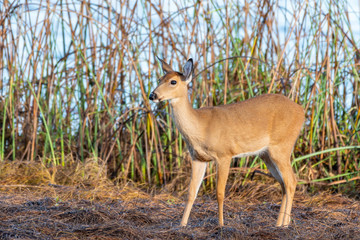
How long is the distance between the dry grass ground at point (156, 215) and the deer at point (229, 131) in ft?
0.84

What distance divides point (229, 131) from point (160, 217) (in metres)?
0.86

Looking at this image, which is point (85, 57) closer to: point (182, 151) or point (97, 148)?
point (97, 148)

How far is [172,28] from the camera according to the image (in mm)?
6324

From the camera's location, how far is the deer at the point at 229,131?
416cm

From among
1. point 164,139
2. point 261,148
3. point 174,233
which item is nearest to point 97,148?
point 164,139

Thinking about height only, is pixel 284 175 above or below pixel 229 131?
below

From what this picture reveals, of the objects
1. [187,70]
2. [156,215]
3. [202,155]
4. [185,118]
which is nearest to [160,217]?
[156,215]

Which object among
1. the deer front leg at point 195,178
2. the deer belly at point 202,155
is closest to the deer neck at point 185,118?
the deer belly at point 202,155

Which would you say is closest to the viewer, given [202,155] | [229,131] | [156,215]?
[202,155]

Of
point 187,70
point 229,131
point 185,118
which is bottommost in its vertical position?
point 229,131

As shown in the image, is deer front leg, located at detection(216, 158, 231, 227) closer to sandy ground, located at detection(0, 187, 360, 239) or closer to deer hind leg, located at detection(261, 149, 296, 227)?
sandy ground, located at detection(0, 187, 360, 239)

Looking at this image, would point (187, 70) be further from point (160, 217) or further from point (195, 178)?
point (160, 217)

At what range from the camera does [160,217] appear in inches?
176

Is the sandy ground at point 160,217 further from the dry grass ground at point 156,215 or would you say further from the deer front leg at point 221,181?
the deer front leg at point 221,181
